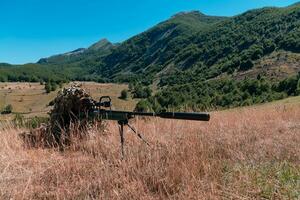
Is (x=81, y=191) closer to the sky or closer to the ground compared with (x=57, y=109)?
closer to the ground

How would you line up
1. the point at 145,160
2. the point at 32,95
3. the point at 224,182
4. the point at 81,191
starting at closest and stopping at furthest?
the point at 224,182
the point at 81,191
the point at 145,160
the point at 32,95

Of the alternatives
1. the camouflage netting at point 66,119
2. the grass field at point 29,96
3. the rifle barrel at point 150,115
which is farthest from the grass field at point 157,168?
the grass field at point 29,96

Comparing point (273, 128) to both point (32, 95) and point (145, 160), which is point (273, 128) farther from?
point (32, 95)

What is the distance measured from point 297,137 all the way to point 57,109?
377 centimetres

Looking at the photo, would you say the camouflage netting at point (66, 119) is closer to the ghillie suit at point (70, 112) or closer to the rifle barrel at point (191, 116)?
the ghillie suit at point (70, 112)

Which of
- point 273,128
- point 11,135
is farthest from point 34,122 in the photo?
point 273,128

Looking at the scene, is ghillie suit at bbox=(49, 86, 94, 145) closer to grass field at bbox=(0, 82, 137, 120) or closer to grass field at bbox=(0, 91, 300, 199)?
grass field at bbox=(0, 91, 300, 199)

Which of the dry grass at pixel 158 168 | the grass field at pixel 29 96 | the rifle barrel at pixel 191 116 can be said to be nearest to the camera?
the dry grass at pixel 158 168

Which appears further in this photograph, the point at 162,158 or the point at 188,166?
the point at 162,158

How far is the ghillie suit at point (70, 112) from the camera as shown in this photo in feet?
20.1

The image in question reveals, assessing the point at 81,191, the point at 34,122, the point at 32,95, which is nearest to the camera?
the point at 81,191

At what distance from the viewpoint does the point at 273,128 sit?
770 centimetres

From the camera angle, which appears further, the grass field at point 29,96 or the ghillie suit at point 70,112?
the grass field at point 29,96

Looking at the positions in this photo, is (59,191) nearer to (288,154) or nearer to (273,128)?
(288,154)
